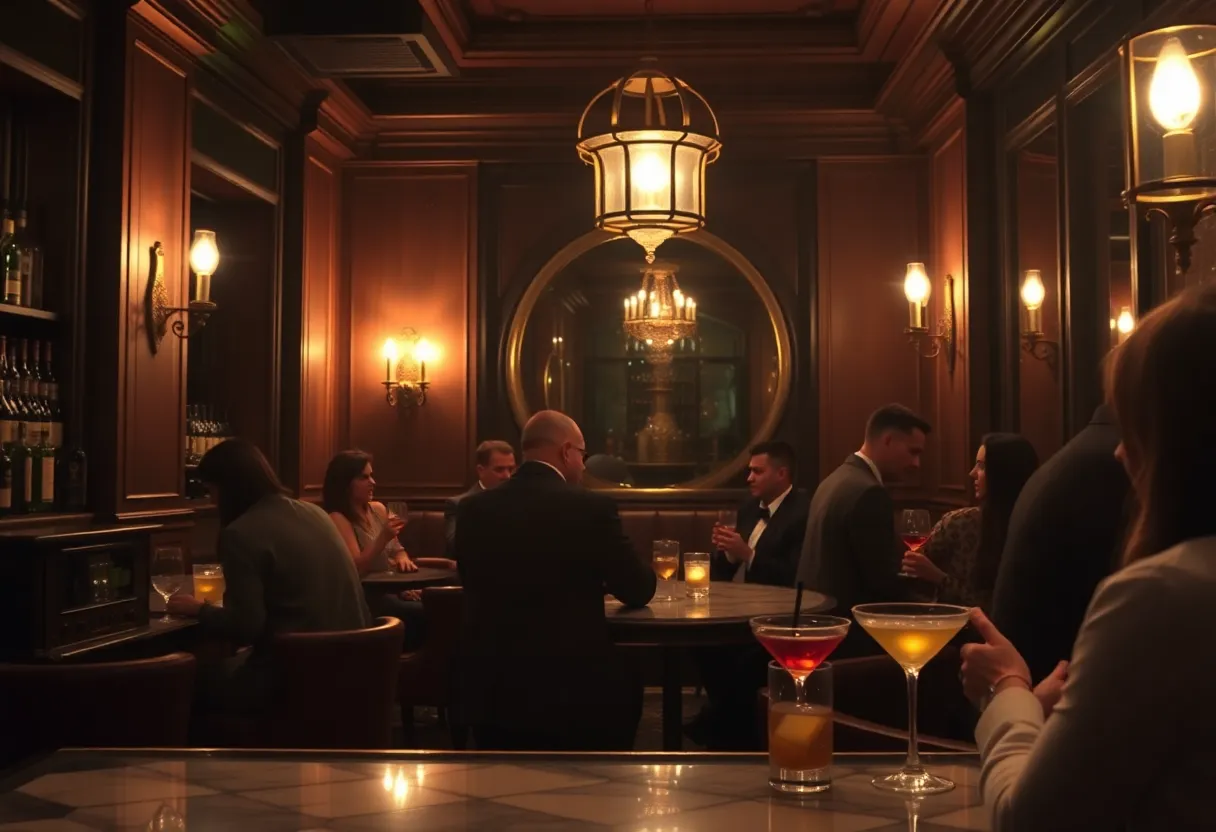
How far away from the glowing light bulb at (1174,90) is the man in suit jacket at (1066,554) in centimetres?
79

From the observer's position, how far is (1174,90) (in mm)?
3049

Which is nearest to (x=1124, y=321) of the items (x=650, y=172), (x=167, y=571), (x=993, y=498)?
(x=993, y=498)

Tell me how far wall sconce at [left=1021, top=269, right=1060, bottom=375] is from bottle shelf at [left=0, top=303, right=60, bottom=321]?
13.5ft

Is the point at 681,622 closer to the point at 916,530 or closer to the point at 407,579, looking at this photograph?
the point at 916,530

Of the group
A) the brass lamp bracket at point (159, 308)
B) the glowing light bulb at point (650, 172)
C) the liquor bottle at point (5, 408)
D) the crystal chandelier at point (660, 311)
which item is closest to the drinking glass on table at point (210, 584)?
the liquor bottle at point (5, 408)

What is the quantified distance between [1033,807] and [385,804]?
2.38 ft

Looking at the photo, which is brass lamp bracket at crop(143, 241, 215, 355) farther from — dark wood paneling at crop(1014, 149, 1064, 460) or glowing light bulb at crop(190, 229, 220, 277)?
dark wood paneling at crop(1014, 149, 1064, 460)

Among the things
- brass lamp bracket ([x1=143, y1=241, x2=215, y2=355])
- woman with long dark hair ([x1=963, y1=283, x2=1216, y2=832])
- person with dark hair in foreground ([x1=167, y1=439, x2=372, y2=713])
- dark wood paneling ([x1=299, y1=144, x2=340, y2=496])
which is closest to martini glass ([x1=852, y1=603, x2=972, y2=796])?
woman with long dark hair ([x1=963, y1=283, x2=1216, y2=832])

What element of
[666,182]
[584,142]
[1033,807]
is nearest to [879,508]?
[666,182]

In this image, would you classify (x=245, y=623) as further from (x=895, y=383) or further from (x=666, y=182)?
(x=895, y=383)

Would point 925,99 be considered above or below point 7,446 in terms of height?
above

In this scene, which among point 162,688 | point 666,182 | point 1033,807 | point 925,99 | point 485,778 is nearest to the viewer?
point 1033,807

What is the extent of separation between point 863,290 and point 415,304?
272 cm

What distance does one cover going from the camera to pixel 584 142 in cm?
499
